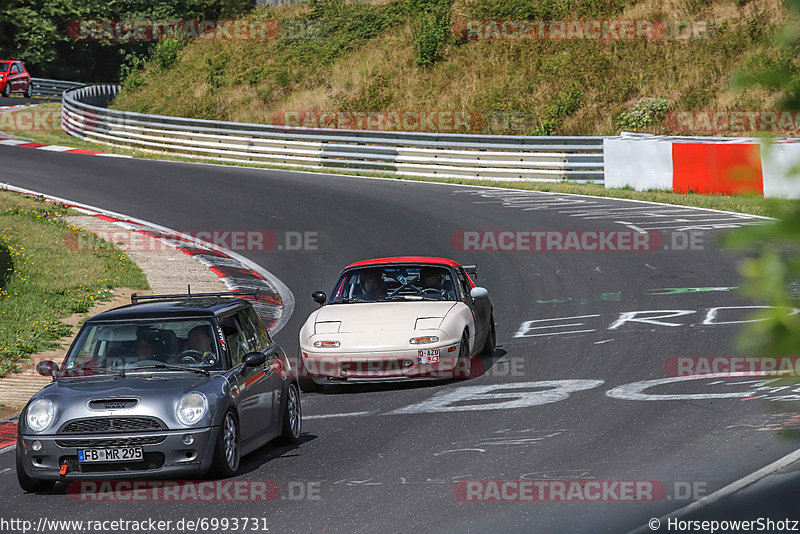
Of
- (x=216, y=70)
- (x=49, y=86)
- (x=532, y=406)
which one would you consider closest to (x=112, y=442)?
(x=532, y=406)

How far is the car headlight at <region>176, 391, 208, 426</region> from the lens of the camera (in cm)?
788

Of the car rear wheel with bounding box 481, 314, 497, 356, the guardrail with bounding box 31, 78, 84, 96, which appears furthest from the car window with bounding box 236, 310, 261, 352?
the guardrail with bounding box 31, 78, 84, 96

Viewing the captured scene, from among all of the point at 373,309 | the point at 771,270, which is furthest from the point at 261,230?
the point at 771,270

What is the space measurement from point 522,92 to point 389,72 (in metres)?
6.07

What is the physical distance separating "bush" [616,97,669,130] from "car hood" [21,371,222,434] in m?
28.4

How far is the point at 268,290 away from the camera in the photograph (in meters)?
18.6

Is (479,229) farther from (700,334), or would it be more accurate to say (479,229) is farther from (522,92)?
(522,92)

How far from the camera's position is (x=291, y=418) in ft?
31.5
